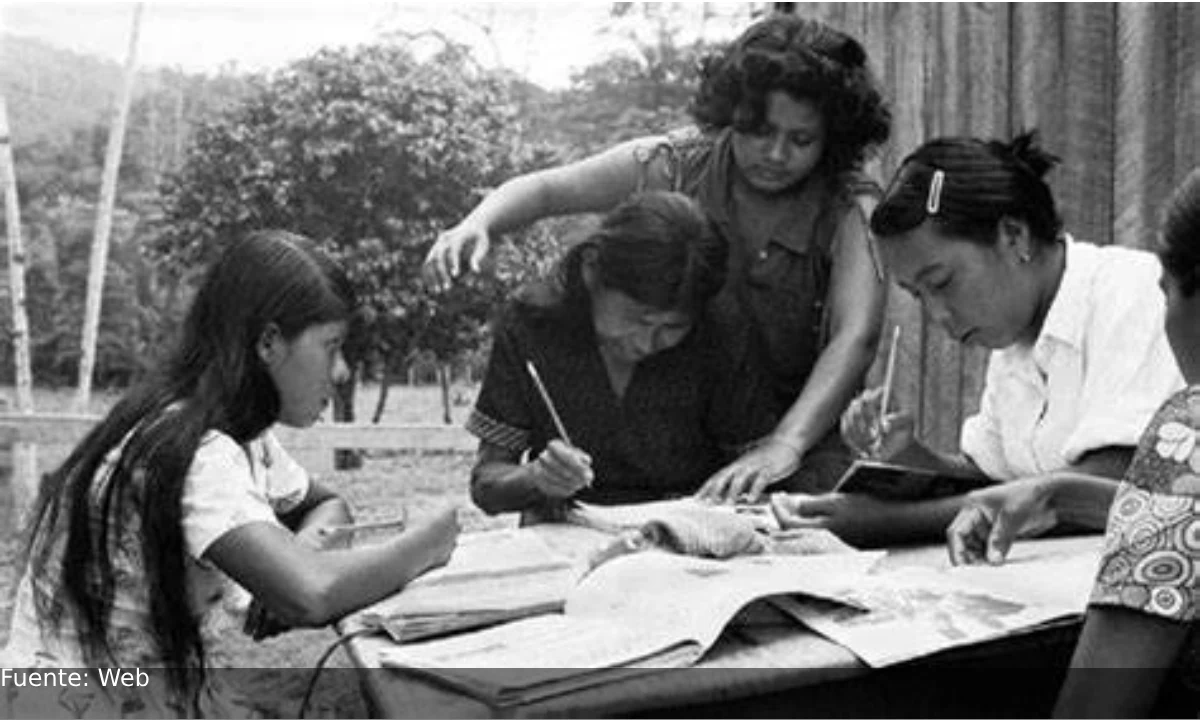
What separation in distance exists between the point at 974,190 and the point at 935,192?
0.05 m

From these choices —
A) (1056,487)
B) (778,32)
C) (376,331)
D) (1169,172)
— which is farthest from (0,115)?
(1056,487)

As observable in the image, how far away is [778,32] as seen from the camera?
8.26 ft

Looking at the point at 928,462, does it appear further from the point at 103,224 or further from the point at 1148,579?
the point at 103,224

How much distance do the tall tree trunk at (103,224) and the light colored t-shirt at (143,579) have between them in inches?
143

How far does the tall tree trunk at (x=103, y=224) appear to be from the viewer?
5.12 metres

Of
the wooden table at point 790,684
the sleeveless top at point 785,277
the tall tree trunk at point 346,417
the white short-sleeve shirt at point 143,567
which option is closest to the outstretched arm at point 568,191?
the sleeveless top at point 785,277

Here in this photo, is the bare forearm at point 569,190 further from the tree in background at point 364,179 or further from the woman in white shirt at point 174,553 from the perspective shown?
the tree in background at point 364,179

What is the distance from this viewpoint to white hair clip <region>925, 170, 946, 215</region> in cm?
207

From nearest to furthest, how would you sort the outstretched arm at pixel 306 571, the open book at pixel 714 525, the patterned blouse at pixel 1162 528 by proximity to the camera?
the patterned blouse at pixel 1162 528 < the outstretched arm at pixel 306 571 < the open book at pixel 714 525

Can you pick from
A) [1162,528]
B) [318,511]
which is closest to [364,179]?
[318,511]

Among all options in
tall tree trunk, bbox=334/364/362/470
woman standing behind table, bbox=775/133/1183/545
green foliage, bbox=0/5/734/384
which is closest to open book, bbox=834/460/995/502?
woman standing behind table, bbox=775/133/1183/545

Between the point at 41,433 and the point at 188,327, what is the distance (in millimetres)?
3670

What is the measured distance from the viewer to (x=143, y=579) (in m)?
1.71

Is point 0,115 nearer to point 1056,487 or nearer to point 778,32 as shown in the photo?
point 778,32
